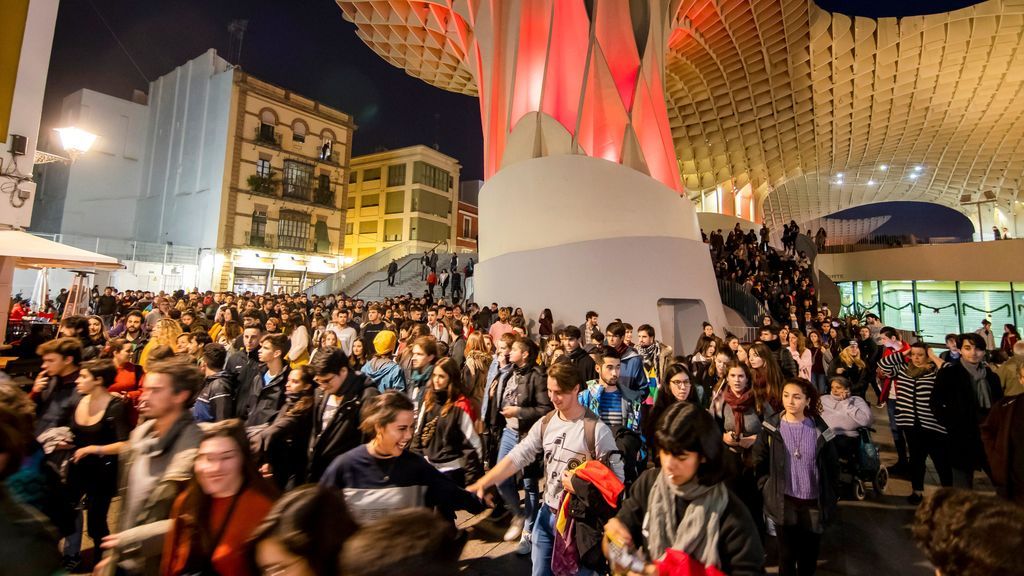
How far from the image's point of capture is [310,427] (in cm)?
328

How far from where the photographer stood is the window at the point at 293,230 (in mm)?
27250

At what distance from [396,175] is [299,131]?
28.1ft

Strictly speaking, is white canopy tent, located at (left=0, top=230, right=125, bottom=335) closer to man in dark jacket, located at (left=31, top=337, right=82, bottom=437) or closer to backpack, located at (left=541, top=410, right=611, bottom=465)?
man in dark jacket, located at (left=31, top=337, right=82, bottom=437)

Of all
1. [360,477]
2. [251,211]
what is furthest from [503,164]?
[251,211]

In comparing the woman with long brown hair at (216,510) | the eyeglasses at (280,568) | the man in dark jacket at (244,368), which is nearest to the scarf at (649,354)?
the man in dark jacket at (244,368)

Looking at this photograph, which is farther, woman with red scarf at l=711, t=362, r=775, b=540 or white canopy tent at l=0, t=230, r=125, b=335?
white canopy tent at l=0, t=230, r=125, b=335

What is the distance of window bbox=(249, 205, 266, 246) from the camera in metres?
25.6

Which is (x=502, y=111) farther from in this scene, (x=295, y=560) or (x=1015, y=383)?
(x=295, y=560)

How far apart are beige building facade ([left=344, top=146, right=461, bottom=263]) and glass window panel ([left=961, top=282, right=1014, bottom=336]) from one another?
32.0 m

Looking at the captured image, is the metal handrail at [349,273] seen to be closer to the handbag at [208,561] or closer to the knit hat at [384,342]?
the knit hat at [384,342]

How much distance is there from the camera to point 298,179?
93.0 feet

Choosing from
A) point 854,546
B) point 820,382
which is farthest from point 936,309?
point 854,546

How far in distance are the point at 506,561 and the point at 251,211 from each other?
89.5 feet

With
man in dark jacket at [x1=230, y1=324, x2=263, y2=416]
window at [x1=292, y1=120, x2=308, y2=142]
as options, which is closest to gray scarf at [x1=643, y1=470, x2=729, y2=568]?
man in dark jacket at [x1=230, y1=324, x2=263, y2=416]
